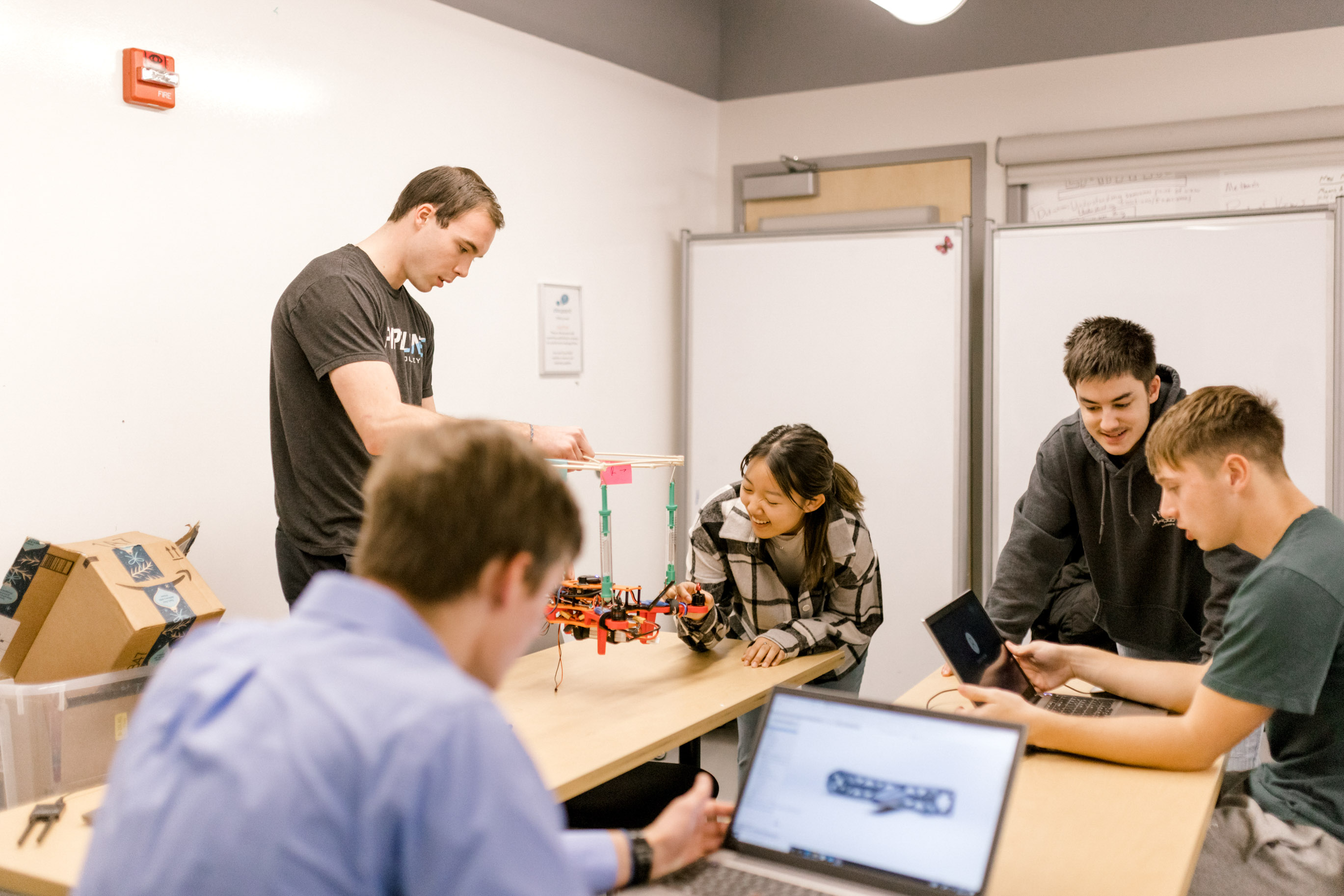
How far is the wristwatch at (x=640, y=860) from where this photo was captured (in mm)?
1211

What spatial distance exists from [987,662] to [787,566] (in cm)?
61

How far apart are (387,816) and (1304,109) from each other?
12.4 ft

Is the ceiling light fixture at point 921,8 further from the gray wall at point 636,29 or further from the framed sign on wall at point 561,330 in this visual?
the framed sign on wall at point 561,330

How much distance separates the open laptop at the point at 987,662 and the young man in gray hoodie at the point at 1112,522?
0.45 metres

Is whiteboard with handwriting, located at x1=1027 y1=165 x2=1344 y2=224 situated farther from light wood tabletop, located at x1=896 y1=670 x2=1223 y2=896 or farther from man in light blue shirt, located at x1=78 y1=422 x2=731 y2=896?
man in light blue shirt, located at x1=78 y1=422 x2=731 y2=896

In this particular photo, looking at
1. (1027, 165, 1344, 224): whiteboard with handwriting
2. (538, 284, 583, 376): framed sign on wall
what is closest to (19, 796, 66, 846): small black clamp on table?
(538, 284, 583, 376): framed sign on wall

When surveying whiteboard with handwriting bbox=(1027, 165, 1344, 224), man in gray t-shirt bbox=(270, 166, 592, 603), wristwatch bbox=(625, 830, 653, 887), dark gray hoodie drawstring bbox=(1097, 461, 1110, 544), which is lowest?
wristwatch bbox=(625, 830, 653, 887)

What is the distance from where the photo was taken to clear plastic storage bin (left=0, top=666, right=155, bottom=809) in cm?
197

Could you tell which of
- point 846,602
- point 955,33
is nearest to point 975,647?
point 846,602

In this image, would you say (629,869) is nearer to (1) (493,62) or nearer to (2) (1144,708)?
(2) (1144,708)

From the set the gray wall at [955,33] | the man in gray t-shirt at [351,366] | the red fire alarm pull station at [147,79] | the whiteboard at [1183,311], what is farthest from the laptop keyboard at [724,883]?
the gray wall at [955,33]

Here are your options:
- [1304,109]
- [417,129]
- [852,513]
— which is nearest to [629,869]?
[852,513]

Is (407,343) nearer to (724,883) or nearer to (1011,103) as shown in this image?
(724,883)

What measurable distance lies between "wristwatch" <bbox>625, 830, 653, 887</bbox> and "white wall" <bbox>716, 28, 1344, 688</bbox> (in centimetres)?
274
